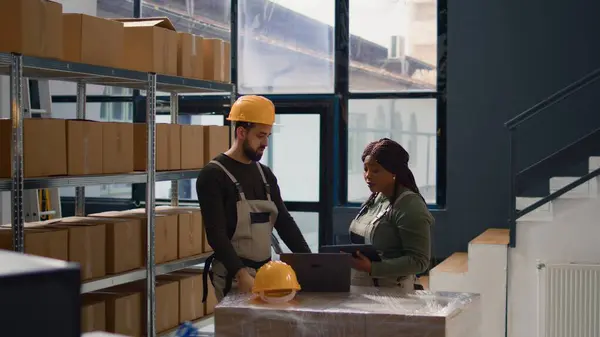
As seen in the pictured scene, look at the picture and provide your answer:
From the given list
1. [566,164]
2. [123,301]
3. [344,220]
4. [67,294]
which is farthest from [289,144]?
[67,294]

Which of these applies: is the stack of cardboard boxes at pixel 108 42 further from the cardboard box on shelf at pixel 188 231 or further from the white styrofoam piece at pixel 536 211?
the white styrofoam piece at pixel 536 211

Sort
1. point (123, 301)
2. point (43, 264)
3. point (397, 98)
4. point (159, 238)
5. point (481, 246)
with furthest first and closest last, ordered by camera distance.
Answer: point (397, 98), point (481, 246), point (159, 238), point (123, 301), point (43, 264)

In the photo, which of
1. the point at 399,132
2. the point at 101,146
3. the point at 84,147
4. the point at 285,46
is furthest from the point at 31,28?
the point at 399,132

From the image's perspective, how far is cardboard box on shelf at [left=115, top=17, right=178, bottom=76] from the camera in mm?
4852

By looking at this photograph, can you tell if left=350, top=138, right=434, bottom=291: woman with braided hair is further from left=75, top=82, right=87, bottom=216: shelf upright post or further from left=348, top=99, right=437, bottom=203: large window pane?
left=348, top=99, right=437, bottom=203: large window pane

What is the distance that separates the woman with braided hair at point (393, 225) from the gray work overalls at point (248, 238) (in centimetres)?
46

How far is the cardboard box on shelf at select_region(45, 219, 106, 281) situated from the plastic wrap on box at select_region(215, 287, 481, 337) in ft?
5.98

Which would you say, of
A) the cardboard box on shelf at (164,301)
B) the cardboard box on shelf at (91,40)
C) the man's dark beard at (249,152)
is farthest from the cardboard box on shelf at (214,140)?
the man's dark beard at (249,152)

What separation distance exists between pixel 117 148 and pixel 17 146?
906 millimetres

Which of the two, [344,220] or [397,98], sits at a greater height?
[397,98]

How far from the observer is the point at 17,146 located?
Answer: 3834mm

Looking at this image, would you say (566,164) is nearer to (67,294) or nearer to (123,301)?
(123,301)

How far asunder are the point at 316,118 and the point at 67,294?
7.05 metres

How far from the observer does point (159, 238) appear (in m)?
5.09
